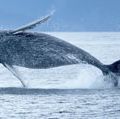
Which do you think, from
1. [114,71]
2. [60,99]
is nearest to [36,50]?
[114,71]

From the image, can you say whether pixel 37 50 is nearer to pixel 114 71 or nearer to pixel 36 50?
pixel 36 50

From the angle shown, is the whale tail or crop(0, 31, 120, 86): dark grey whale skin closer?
the whale tail

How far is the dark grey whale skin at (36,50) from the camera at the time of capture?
21.1m

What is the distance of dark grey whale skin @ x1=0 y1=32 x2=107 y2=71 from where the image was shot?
21.1 meters

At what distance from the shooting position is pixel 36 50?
21203 mm

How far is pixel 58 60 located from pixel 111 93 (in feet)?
7.52

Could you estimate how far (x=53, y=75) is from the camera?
27.1 meters

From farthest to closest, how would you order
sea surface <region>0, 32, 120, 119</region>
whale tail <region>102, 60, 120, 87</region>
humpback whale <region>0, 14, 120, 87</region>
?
humpback whale <region>0, 14, 120, 87</region> → whale tail <region>102, 60, 120, 87</region> → sea surface <region>0, 32, 120, 119</region>

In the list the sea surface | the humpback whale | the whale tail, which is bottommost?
the sea surface

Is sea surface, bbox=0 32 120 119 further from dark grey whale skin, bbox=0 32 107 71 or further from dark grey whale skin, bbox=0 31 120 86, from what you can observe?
dark grey whale skin, bbox=0 32 107 71

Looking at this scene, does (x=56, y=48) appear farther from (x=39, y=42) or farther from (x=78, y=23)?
(x=78, y=23)

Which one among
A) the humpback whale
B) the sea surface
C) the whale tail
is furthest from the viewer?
the humpback whale

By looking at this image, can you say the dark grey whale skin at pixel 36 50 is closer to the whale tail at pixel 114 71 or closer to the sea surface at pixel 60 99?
the whale tail at pixel 114 71

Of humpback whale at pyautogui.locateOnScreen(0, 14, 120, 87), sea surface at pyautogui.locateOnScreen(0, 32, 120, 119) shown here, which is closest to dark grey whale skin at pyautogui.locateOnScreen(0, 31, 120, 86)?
humpback whale at pyautogui.locateOnScreen(0, 14, 120, 87)
